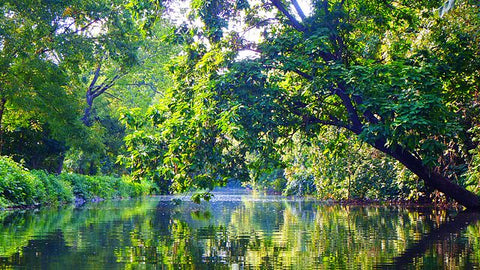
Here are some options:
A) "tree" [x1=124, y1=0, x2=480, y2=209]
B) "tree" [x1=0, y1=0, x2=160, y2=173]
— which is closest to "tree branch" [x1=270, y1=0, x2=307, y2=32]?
"tree" [x1=124, y1=0, x2=480, y2=209]

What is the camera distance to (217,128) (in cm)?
1333

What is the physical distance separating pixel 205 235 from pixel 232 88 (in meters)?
4.61

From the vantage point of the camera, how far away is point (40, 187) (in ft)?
81.2

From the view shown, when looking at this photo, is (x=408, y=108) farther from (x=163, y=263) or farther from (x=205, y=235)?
(x=163, y=263)

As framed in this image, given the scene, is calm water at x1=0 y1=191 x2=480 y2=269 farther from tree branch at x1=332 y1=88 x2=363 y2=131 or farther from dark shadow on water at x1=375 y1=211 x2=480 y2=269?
tree branch at x1=332 y1=88 x2=363 y2=131

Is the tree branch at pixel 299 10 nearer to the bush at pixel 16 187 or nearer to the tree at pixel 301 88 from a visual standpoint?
the tree at pixel 301 88

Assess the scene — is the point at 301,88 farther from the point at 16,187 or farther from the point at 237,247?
the point at 16,187

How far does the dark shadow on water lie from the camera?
715 cm

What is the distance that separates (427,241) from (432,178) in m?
7.15

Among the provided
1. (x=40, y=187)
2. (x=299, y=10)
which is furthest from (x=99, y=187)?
(x=299, y=10)

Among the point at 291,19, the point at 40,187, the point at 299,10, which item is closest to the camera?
the point at 291,19

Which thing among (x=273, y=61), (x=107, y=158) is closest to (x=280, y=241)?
(x=273, y=61)

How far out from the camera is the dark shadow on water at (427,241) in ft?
23.5

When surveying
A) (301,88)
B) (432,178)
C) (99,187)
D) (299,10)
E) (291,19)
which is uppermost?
(299,10)
